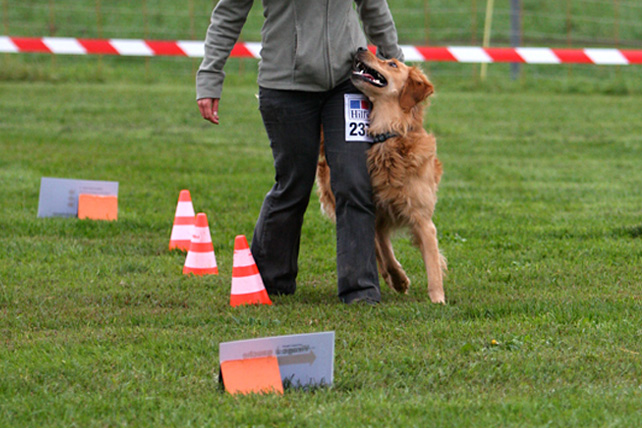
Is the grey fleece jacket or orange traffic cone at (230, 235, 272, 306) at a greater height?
the grey fleece jacket

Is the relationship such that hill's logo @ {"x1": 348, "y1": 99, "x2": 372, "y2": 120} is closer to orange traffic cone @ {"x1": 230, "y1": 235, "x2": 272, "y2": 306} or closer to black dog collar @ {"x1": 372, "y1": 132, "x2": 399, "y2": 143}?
black dog collar @ {"x1": 372, "y1": 132, "x2": 399, "y2": 143}

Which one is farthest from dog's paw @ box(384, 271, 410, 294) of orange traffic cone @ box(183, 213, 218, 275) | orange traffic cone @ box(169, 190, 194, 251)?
orange traffic cone @ box(169, 190, 194, 251)

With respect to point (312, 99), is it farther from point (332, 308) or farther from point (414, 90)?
point (332, 308)

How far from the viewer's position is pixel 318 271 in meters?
6.56

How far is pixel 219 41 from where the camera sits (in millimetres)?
5586

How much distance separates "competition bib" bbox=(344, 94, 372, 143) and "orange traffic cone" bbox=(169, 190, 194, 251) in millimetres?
2086

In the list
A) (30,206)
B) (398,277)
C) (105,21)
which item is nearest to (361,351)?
(398,277)

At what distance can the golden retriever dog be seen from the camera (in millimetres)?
5480

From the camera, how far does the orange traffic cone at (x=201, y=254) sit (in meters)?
6.27

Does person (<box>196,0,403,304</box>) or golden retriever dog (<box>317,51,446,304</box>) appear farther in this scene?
golden retriever dog (<box>317,51,446,304</box>)

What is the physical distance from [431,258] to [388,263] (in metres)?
0.45

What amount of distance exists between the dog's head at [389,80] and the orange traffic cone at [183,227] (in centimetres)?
221

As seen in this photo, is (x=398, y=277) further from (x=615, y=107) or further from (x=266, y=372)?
(x=615, y=107)

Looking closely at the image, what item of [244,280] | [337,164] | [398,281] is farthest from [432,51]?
[244,280]
